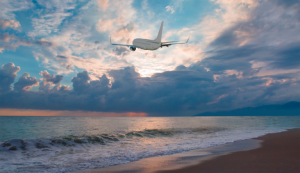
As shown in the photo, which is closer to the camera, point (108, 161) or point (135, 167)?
point (135, 167)

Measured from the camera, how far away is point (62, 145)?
765 inches

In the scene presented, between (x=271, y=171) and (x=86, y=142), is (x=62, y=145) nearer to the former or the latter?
(x=86, y=142)

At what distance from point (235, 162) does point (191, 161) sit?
2.86 meters

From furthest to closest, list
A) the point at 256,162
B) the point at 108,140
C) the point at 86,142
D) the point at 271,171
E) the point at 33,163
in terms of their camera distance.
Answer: the point at 108,140 → the point at 86,142 → the point at 33,163 → the point at 256,162 → the point at 271,171

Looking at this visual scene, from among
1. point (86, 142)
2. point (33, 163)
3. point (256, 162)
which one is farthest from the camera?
point (86, 142)

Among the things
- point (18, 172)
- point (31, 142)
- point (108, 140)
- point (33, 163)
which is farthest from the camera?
point (108, 140)

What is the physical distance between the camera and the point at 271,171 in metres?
9.65

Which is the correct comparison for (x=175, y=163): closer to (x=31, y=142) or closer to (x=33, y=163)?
(x=33, y=163)

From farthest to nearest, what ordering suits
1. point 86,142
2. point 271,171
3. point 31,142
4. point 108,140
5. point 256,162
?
point 108,140 < point 86,142 < point 31,142 < point 256,162 < point 271,171

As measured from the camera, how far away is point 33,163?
40.5 feet

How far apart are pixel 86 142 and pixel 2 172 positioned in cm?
1146

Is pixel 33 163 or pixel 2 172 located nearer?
pixel 2 172

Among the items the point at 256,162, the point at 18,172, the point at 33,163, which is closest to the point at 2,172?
the point at 18,172

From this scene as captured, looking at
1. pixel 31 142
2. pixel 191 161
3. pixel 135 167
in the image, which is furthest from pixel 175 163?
pixel 31 142
